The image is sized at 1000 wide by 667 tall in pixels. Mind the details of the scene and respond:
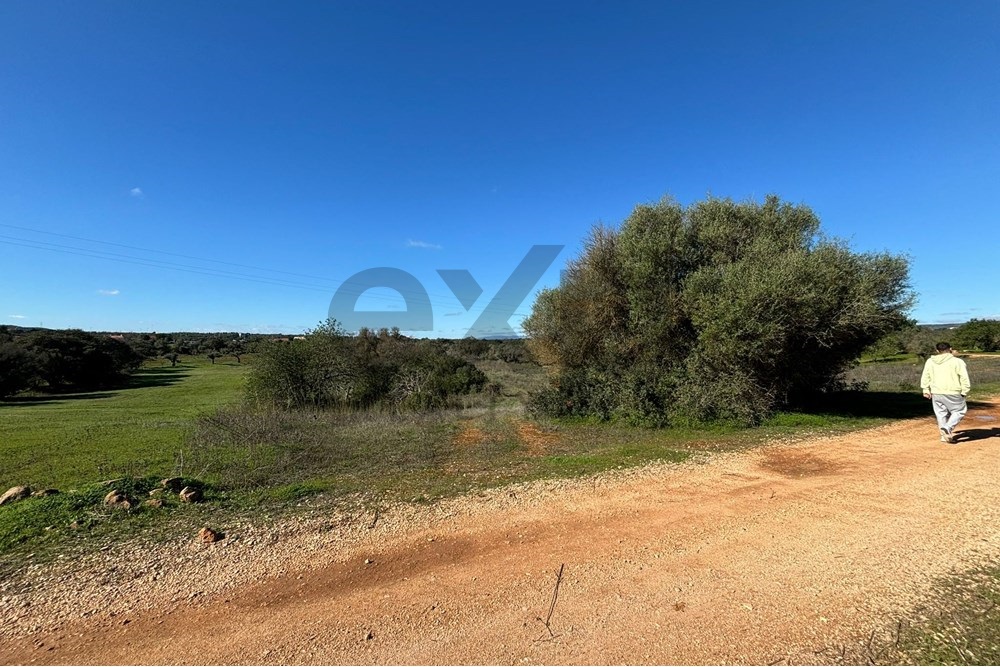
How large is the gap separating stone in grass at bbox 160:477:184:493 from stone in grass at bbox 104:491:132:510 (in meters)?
0.57

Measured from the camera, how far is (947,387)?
8.26 m

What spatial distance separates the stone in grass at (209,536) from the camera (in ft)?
14.5

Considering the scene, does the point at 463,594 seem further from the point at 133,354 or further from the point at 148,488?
the point at 133,354

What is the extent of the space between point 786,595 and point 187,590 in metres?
4.77

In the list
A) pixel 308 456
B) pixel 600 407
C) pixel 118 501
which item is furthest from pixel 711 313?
pixel 118 501

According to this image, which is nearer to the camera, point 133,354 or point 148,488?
point 148,488

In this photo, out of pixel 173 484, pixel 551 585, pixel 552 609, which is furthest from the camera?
pixel 173 484

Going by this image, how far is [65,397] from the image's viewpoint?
33312 millimetres

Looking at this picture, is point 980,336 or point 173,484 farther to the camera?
point 980,336

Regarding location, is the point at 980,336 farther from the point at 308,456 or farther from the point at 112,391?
the point at 112,391

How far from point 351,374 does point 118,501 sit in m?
16.1

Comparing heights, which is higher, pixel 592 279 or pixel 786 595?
pixel 592 279

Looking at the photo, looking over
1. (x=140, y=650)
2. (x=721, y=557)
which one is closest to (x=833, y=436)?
Answer: (x=721, y=557)

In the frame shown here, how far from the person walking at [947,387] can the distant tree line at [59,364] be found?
2014 inches
